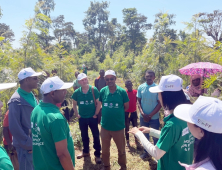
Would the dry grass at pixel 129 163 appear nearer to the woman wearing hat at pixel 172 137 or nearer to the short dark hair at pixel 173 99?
the woman wearing hat at pixel 172 137

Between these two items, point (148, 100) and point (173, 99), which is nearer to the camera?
point (173, 99)

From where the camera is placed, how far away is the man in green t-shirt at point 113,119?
11.5 feet

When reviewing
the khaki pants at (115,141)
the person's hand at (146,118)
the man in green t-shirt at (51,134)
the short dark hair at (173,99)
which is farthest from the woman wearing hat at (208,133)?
the person's hand at (146,118)

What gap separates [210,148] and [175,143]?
66 centimetres

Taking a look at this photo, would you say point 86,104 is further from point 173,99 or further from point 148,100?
point 173,99

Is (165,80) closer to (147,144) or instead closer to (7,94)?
(147,144)

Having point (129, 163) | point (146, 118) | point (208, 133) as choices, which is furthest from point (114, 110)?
point (208, 133)

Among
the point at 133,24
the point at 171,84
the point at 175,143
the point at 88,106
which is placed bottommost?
the point at 88,106

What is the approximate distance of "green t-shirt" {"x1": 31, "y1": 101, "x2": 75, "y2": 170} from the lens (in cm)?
183

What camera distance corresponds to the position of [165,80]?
6.47 ft

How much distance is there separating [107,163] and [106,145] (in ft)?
1.39

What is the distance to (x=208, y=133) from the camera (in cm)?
112

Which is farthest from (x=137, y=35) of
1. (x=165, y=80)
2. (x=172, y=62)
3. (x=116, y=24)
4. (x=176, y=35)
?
(x=165, y=80)

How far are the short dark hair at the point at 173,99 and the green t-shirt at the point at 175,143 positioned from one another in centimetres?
14
